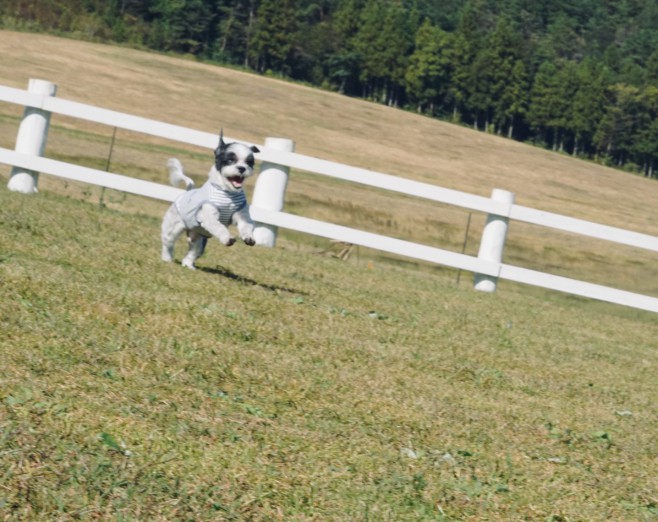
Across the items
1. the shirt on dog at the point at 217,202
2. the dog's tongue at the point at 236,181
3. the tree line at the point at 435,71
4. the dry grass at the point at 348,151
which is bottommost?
the dry grass at the point at 348,151

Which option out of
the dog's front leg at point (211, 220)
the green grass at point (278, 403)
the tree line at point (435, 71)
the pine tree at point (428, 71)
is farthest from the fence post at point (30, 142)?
the pine tree at point (428, 71)

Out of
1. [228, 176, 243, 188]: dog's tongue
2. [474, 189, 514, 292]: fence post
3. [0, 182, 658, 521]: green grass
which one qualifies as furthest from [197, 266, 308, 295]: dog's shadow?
[474, 189, 514, 292]: fence post

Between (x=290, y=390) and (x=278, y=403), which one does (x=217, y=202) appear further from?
(x=278, y=403)

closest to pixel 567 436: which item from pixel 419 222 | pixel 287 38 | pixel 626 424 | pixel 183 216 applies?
pixel 626 424

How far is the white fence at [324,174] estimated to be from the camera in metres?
15.4

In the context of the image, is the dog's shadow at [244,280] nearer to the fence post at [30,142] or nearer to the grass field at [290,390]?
the grass field at [290,390]

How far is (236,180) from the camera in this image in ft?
32.5

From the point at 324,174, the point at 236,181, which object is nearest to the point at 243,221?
the point at 236,181

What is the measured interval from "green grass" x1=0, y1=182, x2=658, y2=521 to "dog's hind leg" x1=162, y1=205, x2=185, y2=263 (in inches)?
7.6

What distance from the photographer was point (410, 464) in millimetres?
6047

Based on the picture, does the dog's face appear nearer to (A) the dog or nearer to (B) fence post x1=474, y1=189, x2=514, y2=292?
(A) the dog

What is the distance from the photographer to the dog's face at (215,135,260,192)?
981cm

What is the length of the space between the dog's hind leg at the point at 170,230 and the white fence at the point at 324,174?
4.23m

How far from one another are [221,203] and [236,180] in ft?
0.92
